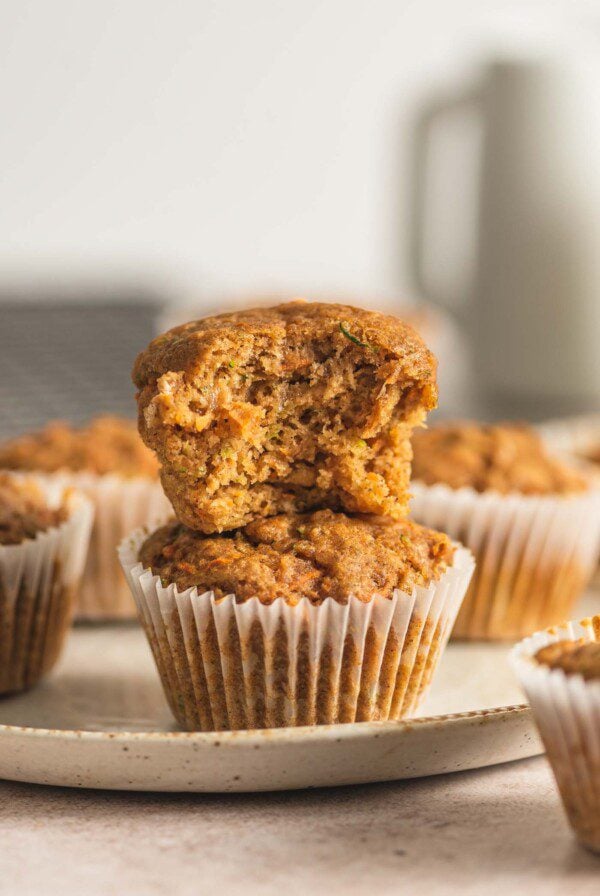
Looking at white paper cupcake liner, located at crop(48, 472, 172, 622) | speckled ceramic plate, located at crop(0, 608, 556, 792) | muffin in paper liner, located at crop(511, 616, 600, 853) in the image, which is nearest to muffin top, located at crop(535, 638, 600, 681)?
muffin in paper liner, located at crop(511, 616, 600, 853)

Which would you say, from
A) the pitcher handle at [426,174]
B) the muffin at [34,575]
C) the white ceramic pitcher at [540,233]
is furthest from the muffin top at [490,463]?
the pitcher handle at [426,174]

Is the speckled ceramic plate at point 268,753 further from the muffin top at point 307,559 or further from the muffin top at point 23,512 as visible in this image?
the muffin top at point 23,512

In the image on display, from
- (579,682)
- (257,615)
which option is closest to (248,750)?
(257,615)

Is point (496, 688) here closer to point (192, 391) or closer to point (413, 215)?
point (192, 391)

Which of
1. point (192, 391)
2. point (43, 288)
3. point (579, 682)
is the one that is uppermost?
point (192, 391)

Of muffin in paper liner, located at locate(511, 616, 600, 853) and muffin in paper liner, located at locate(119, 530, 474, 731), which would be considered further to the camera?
muffin in paper liner, located at locate(119, 530, 474, 731)

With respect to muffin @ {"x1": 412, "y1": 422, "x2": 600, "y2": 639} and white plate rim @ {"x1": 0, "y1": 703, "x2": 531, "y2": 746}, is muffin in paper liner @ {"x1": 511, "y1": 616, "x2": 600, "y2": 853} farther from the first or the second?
muffin @ {"x1": 412, "y1": 422, "x2": 600, "y2": 639}
